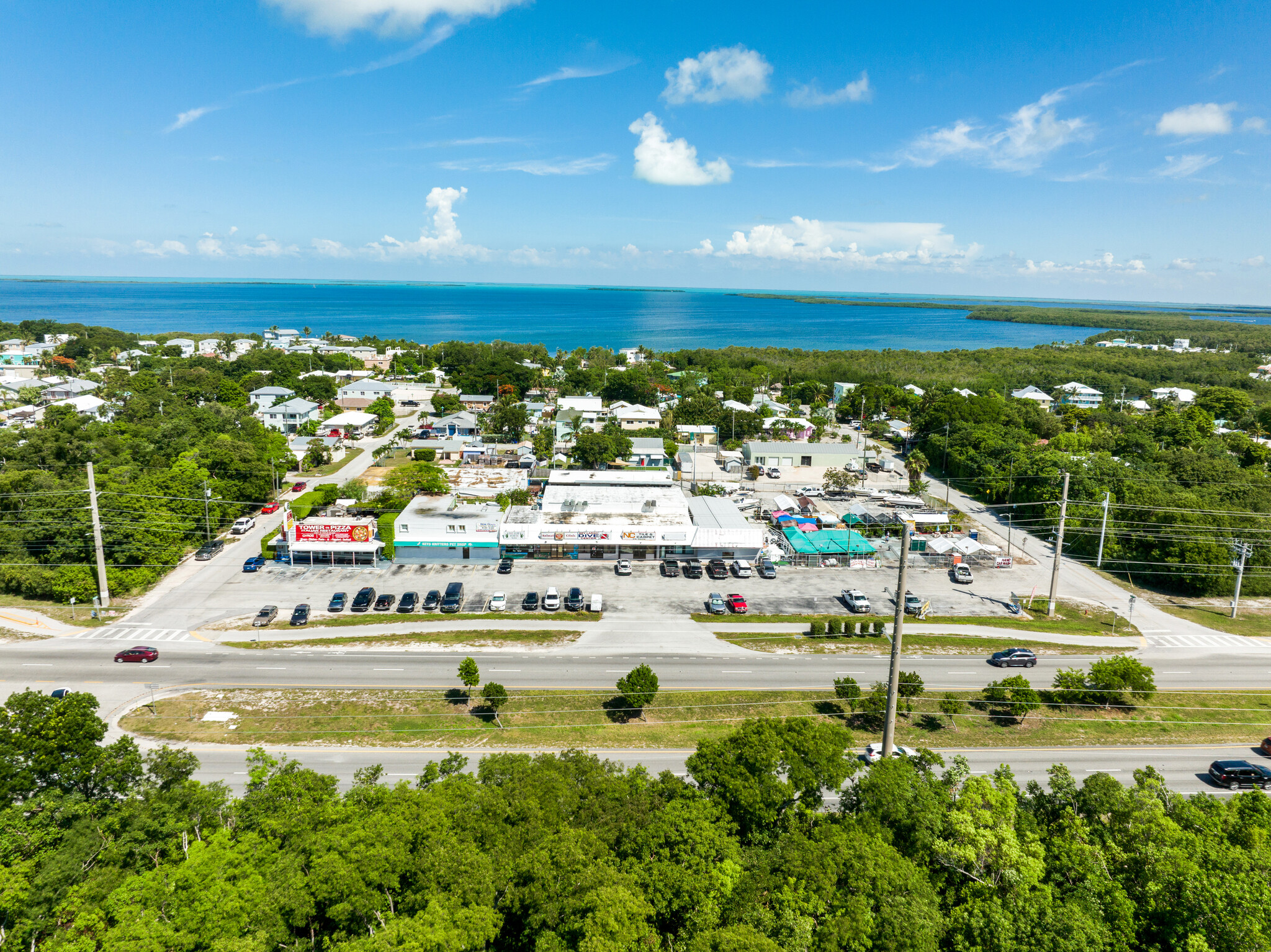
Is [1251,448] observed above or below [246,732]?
above

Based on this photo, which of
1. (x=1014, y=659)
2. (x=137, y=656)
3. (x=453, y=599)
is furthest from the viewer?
(x=453, y=599)

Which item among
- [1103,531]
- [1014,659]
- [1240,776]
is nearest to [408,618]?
[1014,659]

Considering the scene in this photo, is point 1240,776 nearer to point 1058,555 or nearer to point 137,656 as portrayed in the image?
point 1058,555

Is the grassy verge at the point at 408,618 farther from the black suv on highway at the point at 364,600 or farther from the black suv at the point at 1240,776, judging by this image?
the black suv at the point at 1240,776

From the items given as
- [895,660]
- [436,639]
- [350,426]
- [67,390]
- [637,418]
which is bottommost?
[436,639]

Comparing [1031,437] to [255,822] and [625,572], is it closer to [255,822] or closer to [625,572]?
[625,572]

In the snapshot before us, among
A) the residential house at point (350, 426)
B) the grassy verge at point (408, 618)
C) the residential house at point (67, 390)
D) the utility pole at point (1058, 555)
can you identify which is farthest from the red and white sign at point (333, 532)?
the residential house at point (67, 390)

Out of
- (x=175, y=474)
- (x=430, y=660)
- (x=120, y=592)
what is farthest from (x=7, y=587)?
(x=430, y=660)
